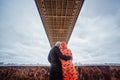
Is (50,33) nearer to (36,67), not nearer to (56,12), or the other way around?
(56,12)

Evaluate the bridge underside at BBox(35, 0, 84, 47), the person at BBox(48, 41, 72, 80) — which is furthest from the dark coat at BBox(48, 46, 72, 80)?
the bridge underside at BBox(35, 0, 84, 47)

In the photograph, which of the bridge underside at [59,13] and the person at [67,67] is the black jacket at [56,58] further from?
the bridge underside at [59,13]

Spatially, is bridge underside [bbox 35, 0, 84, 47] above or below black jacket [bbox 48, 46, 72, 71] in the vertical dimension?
above

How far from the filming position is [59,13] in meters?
15.7

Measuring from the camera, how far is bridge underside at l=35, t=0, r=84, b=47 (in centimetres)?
1351

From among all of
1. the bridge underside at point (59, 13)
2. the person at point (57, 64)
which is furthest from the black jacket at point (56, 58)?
the bridge underside at point (59, 13)

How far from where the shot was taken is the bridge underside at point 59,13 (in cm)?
1351

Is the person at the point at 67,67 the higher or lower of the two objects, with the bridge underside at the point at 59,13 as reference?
lower

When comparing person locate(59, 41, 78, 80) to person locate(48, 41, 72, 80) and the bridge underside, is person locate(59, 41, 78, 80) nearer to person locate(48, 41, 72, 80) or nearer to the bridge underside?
person locate(48, 41, 72, 80)

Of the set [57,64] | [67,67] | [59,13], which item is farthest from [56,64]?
[59,13]

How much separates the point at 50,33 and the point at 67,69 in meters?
20.2

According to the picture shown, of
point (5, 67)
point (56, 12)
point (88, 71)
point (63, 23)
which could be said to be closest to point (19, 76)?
point (5, 67)

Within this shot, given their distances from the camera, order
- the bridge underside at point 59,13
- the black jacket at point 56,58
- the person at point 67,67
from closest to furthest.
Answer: the person at point 67,67, the black jacket at point 56,58, the bridge underside at point 59,13

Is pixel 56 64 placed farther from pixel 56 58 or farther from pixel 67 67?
pixel 67 67
